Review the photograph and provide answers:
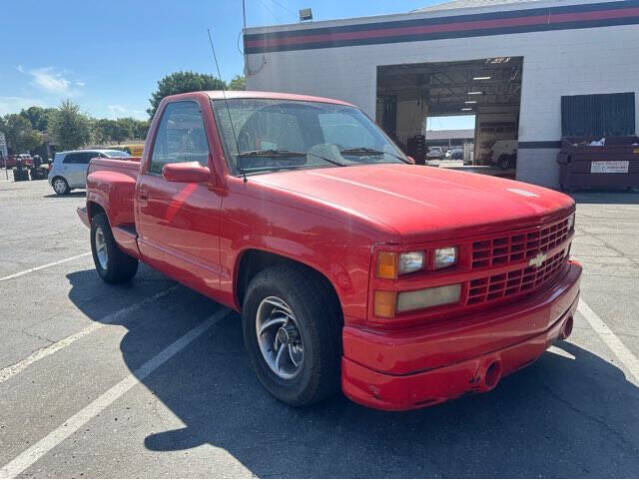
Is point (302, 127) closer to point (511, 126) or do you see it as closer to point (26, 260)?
point (26, 260)

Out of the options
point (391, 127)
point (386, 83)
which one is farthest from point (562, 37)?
point (391, 127)

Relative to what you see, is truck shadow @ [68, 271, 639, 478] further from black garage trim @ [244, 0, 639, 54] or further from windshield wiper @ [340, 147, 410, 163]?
black garage trim @ [244, 0, 639, 54]

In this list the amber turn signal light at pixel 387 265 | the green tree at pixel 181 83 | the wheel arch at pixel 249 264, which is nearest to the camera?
the amber turn signal light at pixel 387 265

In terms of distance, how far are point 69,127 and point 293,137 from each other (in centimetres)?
4955

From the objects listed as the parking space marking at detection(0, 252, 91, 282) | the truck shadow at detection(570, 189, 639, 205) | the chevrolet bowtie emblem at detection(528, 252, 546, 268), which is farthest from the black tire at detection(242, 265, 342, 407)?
the truck shadow at detection(570, 189, 639, 205)

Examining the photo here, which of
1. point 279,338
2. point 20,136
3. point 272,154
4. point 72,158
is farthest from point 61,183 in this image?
point 20,136

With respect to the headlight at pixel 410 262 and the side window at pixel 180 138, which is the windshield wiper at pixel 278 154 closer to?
the side window at pixel 180 138

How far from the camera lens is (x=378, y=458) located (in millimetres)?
2332

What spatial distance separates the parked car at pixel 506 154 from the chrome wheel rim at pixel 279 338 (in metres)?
28.4

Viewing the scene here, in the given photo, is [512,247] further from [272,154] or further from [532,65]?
[532,65]

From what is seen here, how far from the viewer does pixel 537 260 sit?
2.56m

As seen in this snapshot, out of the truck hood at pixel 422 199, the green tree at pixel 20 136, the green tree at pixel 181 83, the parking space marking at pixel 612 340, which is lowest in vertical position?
the parking space marking at pixel 612 340

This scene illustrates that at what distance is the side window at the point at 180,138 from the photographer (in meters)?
3.45

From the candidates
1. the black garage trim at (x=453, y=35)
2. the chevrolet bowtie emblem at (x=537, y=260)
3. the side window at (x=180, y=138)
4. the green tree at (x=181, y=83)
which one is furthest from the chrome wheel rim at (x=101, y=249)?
the green tree at (x=181, y=83)
